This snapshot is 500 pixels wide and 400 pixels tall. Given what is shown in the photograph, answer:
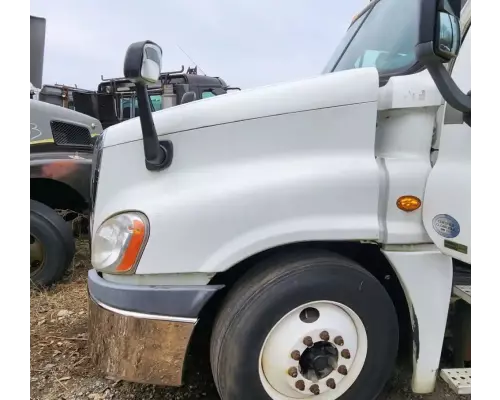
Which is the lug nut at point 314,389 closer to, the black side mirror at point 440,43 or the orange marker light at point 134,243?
the orange marker light at point 134,243

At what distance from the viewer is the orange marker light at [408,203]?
1881 mm

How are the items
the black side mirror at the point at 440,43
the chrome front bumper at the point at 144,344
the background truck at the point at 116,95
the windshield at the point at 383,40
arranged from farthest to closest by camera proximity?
the background truck at the point at 116,95, the windshield at the point at 383,40, the chrome front bumper at the point at 144,344, the black side mirror at the point at 440,43

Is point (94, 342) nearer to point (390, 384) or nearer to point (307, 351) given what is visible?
point (307, 351)

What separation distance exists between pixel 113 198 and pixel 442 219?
56.5 inches

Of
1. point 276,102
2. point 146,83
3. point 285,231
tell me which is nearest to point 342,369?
point 285,231

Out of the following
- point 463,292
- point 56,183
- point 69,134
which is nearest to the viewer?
point 463,292

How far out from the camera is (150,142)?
1.79 metres

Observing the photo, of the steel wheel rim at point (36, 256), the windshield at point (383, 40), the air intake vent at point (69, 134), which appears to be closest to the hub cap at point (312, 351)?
the windshield at point (383, 40)

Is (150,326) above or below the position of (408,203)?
below

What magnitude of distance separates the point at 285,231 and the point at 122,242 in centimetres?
67

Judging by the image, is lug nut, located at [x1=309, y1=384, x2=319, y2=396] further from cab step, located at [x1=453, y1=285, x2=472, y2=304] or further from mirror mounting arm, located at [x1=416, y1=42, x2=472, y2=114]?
mirror mounting arm, located at [x1=416, y1=42, x2=472, y2=114]

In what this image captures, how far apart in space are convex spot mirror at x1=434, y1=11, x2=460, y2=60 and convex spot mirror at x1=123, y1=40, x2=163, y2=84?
105 cm

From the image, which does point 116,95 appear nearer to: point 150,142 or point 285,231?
point 150,142
